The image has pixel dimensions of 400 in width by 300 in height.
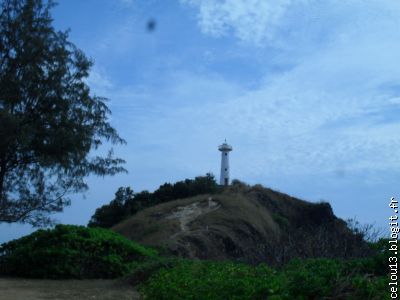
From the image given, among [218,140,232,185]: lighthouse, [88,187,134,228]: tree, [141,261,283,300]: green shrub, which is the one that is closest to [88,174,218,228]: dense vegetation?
[88,187,134,228]: tree

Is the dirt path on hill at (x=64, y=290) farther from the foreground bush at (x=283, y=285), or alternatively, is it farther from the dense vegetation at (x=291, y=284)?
the foreground bush at (x=283, y=285)

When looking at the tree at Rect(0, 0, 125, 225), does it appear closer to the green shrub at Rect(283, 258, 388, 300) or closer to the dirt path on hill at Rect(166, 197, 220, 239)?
the dirt path on hill at Rect(166, 197, 220, 239)

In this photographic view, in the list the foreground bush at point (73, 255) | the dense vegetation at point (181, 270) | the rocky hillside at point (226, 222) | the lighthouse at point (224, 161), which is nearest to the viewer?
the dense vegetation at point (181, 270)

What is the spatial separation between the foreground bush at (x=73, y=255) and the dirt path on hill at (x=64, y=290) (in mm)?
516

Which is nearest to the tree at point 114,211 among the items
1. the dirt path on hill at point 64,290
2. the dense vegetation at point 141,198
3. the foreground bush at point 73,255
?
the dense vegetation at point 141,198

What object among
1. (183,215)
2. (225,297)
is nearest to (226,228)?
(183,215)

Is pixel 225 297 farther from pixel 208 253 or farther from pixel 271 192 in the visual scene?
pixel 271 192

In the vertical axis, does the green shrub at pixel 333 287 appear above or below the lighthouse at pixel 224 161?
below

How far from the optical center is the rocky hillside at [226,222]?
16.8 metres

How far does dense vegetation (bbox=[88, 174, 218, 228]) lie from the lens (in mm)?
24703

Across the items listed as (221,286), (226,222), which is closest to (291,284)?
(221,286)

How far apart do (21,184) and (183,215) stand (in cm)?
569

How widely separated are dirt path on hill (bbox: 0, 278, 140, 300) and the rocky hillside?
3.62m

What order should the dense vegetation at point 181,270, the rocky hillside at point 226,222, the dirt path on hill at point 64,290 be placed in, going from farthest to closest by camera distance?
the rocky hillside at point 226,222 → the dirt path on hill at point 64,290 → the dense vegetation at point 181,270
